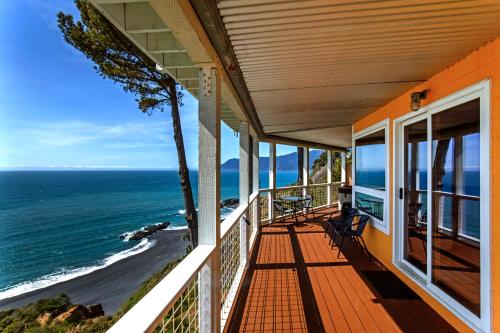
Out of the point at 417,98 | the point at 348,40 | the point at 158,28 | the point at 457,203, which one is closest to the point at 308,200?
the point at 417,98

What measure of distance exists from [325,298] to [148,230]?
23348 mm

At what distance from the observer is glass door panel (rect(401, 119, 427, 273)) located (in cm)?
298

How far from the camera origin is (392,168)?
12.0 feet

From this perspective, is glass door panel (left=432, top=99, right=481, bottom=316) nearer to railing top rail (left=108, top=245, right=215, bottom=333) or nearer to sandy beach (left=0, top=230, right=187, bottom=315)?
railing top rail (left=108, top=245, right=215, bottom=333)

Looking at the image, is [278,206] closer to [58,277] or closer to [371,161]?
[371,161]

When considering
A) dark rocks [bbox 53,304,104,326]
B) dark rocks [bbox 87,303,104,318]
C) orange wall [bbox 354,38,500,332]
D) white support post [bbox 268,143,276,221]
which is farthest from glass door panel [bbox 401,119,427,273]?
dark rocks [bbox 87,303,104,318]

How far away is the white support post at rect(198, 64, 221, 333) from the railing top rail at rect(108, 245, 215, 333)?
12.7 inches

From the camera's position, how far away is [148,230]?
23641mm

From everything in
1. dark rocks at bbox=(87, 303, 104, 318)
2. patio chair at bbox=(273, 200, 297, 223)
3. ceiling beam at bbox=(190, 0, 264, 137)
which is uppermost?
ceiling beam at bbox=(190, 0, 264, 137)

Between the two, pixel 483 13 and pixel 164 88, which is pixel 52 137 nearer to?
pixel 164 88

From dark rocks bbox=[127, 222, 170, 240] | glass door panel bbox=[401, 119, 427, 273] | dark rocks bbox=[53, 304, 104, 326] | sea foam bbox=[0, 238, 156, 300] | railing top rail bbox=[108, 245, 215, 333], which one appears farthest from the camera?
dark rocks bbox=[127, 222, 170, 240]

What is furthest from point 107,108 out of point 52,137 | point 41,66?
point 41,66

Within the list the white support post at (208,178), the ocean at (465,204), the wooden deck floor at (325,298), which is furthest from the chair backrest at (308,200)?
the white support post at (208,178)

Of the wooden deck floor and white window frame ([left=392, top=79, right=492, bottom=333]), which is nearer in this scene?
white window frame ([left=392, top=79, right=492, bottom=333])
